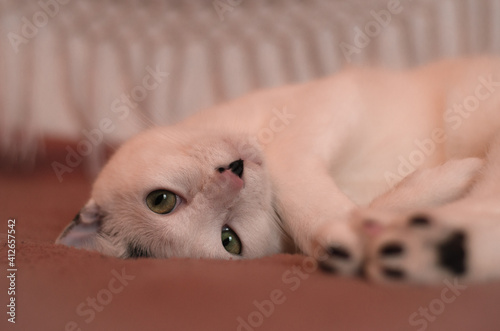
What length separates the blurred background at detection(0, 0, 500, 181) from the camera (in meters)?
2.28

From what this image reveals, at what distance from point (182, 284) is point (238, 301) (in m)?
0.12

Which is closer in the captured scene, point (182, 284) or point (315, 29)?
point (182, 284)

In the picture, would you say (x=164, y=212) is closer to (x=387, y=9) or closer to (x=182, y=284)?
(x=182, y=284)

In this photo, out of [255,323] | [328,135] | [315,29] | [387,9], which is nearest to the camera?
[255,323]

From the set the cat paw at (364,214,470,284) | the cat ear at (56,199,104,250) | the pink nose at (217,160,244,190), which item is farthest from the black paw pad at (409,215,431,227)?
the cat ear at (56,199,104,250)

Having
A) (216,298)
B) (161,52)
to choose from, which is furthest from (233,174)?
(161,52)

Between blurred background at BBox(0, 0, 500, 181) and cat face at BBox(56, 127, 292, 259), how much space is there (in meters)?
1.07

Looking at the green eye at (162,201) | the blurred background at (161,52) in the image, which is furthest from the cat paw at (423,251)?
the blurred background at (161,52)

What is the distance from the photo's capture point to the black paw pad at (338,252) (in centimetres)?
76

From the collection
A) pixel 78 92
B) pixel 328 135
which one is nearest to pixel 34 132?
pixel 78 92

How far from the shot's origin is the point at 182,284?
812 mm

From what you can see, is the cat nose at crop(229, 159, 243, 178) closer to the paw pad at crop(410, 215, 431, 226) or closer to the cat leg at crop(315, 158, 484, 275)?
the cat leg at crop(315, 158, 484, 275)

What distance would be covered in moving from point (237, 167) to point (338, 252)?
1.37 ft

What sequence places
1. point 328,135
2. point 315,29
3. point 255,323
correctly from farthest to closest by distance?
1. point 315,29
2. point 328,135
3. point 255,323
